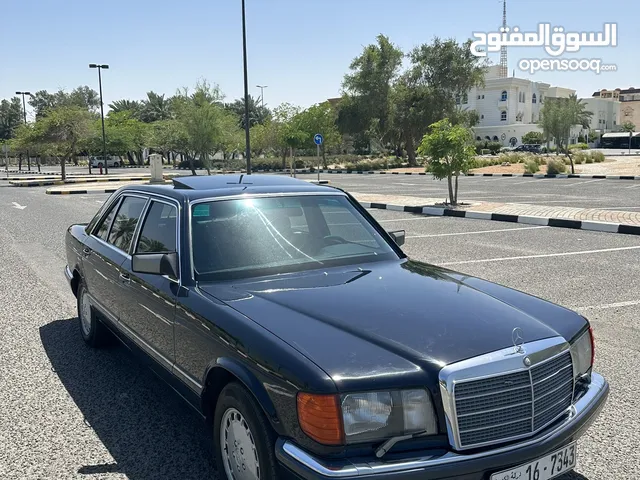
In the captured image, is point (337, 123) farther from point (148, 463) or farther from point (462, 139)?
point (148, 463)

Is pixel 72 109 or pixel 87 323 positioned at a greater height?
pixel 72 109

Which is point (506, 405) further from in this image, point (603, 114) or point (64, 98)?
point (603, 114)

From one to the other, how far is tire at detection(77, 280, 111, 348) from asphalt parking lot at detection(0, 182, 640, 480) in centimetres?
10

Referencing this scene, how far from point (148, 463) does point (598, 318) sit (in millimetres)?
4503

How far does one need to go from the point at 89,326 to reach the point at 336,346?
3447 millimetres

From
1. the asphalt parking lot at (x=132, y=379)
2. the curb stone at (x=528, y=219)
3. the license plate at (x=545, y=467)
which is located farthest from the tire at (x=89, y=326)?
the curb stone at (x=528, y=219)

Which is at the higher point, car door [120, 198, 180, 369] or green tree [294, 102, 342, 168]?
green tree [294, 102, 342, 168]

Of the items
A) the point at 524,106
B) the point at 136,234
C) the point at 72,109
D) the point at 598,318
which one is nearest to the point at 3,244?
the point at 136,234

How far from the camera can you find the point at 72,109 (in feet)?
113

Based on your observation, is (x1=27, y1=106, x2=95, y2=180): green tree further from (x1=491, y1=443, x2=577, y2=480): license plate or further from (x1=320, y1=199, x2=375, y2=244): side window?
(x1=491, y1=443, x2=577, y2=480): license plate

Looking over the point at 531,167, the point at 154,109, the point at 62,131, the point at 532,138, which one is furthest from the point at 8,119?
the point at 531,167

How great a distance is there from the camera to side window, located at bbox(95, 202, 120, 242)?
16.1ft

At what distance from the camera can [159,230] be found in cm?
394

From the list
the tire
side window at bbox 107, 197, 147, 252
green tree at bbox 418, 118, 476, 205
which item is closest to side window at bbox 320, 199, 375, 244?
side window at bbox 107, 197, 147, 252
